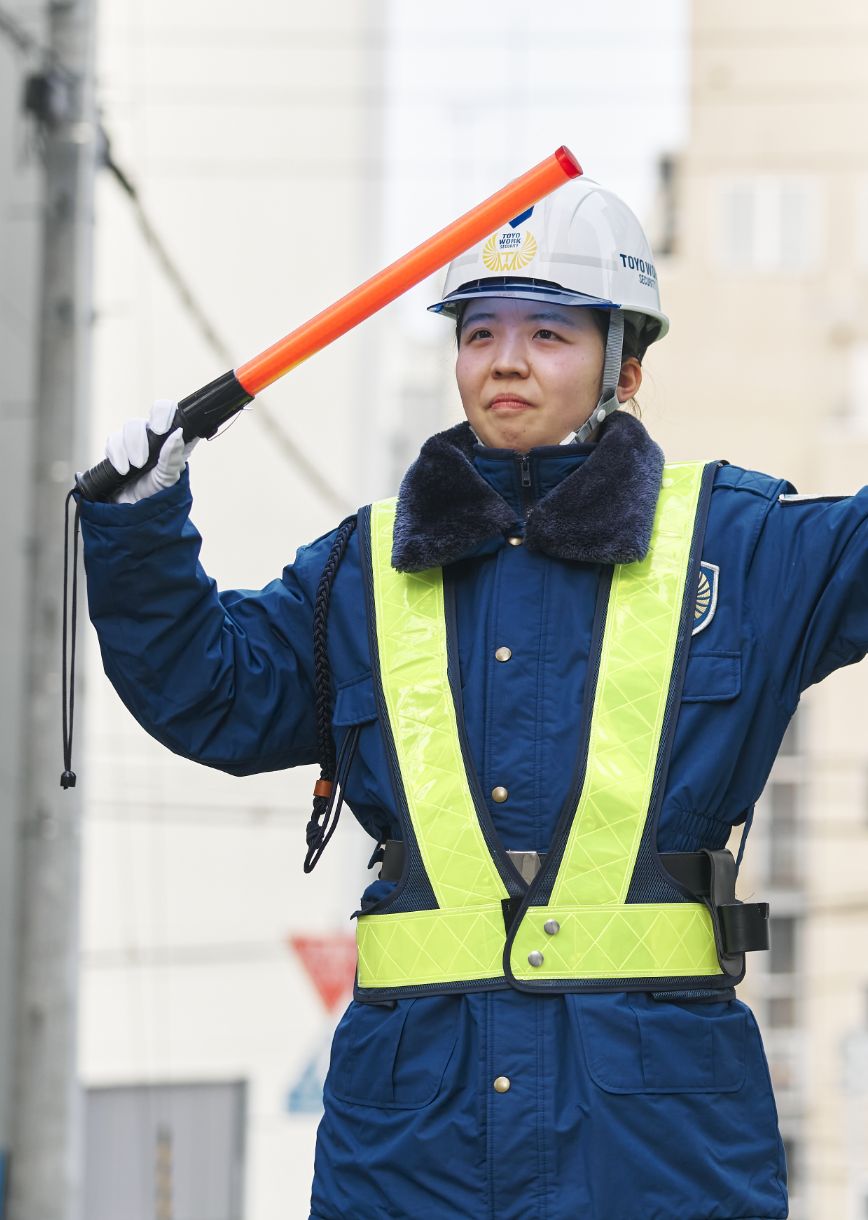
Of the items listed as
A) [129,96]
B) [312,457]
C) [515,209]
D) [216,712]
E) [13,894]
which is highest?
[129,96]

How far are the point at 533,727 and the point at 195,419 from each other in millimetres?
580

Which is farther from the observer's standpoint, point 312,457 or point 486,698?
point 312,457

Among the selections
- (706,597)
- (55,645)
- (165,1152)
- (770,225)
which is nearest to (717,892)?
(706,597)

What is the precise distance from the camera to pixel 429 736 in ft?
9.17

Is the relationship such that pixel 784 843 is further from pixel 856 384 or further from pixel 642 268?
pixel 642 268

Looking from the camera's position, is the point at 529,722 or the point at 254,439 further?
the point at 254,439

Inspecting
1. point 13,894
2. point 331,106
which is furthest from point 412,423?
point 13,894

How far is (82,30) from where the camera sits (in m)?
7.23

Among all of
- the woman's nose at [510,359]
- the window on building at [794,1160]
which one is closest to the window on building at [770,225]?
the window on building at [794,1160]

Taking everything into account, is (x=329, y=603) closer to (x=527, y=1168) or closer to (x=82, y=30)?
(x=527, y=1168)

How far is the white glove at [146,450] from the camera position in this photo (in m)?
2.74

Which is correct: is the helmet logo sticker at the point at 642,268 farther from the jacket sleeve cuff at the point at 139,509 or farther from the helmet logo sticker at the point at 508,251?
the jacket sleeve cuff at the point at 139,509

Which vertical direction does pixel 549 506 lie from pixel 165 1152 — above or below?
above

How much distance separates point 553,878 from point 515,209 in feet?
2.75
